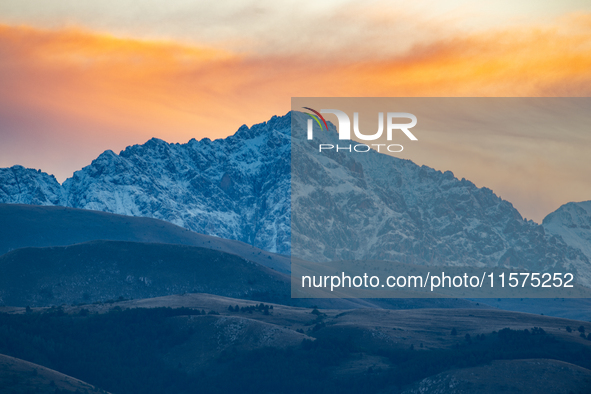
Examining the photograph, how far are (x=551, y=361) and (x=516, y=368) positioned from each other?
1021cm

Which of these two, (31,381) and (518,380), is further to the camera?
(518,380)

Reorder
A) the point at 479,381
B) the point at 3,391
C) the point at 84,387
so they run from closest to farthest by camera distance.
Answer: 1. the point at 3,391
2. the point at 84,387
3. the point at 479,381

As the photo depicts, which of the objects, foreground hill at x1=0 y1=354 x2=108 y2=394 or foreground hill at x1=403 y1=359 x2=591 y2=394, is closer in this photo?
foreground hill at x1=0 y1=354 x2=108 y2=394

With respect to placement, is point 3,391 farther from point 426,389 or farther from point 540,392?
point 540,392

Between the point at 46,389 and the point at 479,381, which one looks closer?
the point at 46,389

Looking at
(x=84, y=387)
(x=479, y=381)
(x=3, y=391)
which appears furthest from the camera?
(x=479, y=381)

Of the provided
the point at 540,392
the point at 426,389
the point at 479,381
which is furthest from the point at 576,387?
the point at 426,389

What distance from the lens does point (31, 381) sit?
170 meters

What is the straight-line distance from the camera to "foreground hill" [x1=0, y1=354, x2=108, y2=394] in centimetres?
16600

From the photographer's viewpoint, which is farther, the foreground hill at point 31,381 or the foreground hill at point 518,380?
the foreground hill at point 518,380

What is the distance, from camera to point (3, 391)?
162000 mm

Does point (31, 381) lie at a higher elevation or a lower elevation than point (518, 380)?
higher

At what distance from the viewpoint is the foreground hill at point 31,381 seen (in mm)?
166000

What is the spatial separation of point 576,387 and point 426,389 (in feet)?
116
